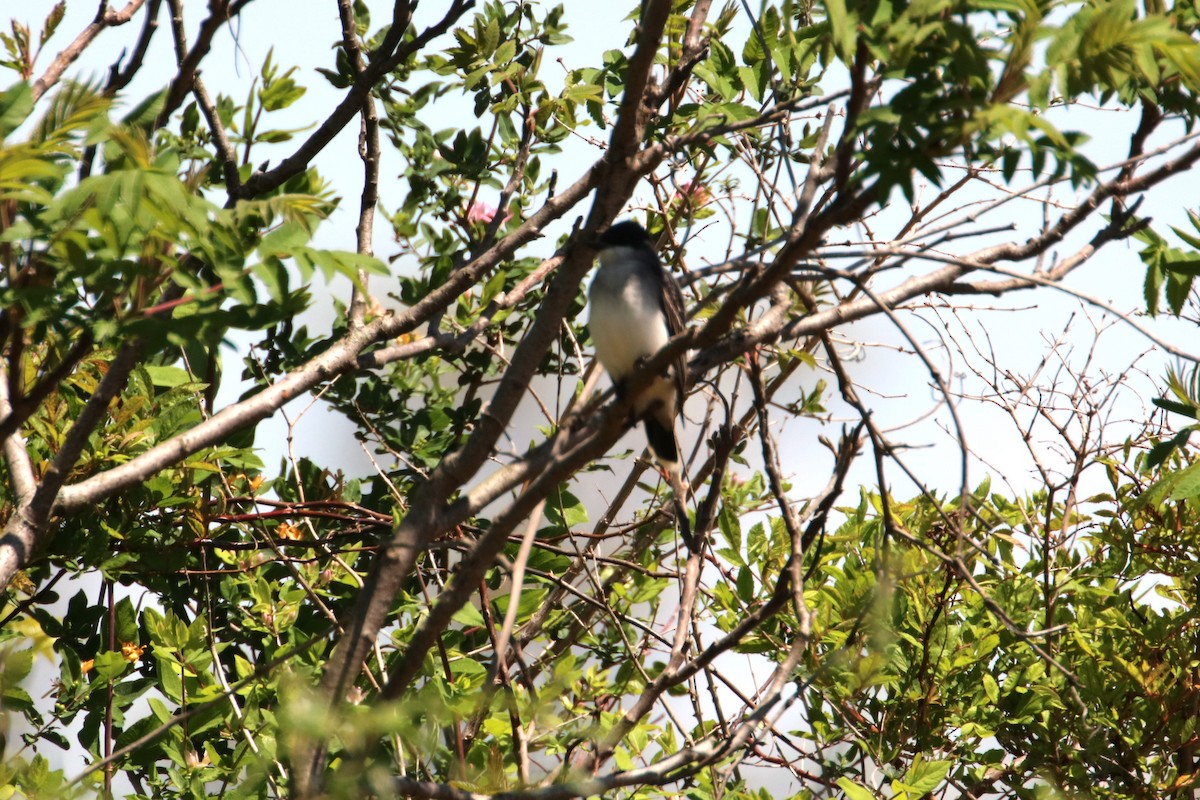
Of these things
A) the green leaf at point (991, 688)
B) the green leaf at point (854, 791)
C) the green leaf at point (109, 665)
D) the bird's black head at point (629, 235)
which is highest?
the bird's black head at point (629, 235)

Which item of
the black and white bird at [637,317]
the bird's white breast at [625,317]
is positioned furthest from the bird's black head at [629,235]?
the bird's white breast at [625,317]

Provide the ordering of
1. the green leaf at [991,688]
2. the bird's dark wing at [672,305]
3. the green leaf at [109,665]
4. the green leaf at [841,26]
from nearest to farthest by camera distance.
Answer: the green leaf at [841,26] < the green leaf at [109,665] < the green leaf at [991,688] < the bird's dark wing at [672,305]

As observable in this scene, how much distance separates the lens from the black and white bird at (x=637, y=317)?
4375 millimetres

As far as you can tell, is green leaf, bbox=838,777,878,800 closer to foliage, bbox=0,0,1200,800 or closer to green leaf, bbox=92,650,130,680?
foliage, bbox=0,0,1200,800

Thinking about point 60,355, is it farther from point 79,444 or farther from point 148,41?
point 148,41

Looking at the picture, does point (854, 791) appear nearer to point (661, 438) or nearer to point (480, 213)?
point (661, 438)

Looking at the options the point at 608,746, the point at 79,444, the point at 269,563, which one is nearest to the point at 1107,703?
the point at 608,746

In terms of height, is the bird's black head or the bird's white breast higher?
the bird's black head

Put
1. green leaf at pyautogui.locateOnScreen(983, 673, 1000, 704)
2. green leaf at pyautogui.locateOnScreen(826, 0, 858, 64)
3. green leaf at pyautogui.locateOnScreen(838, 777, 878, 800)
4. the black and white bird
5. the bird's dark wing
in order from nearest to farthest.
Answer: green leaf at pyautogui.locateOnScreen(826, 0, 858, 64), green leaf at pyautogui.locateOnScreen(838, 777, 878, 800), green leaf at pyautogui.locateOnScreen(983, 673, 1000, 704), the black and white bird, the bird's dark wing

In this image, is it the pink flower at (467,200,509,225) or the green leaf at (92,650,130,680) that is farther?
the pink flower at (467,200,509,225)

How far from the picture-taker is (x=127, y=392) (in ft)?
12.8

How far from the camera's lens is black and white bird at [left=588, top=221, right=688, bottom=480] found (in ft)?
14.4

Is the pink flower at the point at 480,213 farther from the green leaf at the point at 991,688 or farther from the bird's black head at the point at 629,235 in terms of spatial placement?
the green leaf at the point at 991,688

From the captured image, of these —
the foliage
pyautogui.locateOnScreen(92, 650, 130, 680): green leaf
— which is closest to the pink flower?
the foliage
